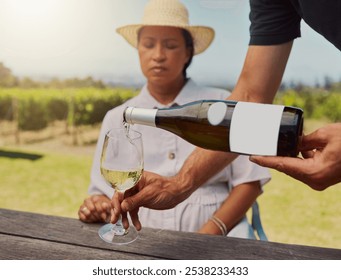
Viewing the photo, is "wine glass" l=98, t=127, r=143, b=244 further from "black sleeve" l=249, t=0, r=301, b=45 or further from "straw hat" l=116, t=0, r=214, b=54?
"straw hat" l=116, t=0, r=214, b=54

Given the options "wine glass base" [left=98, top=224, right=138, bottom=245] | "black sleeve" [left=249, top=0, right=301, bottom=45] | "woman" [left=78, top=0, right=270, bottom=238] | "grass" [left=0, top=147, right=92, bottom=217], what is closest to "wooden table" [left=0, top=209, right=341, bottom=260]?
"wine glass base" [left=98, top=224, right=138, bottom=245]

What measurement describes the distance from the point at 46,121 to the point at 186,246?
4.66 m

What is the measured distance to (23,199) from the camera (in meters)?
4.40

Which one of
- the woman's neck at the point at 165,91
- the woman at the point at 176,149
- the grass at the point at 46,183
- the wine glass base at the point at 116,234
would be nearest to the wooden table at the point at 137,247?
the wine glass base at the point at 116,234

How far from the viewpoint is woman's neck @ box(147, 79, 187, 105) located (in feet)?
5.91

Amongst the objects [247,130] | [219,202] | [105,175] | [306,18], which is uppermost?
[306,18]

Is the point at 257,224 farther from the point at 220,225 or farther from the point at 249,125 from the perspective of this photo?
the point at 249,125

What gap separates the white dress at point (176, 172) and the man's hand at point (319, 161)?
0.76 m

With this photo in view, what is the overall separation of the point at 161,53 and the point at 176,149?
39cm

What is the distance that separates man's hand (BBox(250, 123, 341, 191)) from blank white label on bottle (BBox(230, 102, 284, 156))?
0.03 m

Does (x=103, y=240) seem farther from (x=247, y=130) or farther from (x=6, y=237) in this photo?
(x=247, y=130)

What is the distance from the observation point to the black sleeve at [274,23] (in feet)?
4.05
